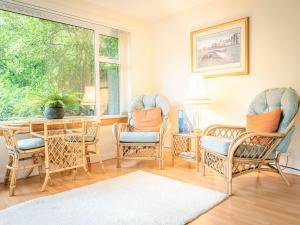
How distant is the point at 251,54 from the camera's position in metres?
3.03

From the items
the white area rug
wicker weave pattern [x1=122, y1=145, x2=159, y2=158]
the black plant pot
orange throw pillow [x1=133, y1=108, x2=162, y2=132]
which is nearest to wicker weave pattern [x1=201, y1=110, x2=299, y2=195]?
the white area rug

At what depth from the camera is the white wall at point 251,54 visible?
271 centimetres

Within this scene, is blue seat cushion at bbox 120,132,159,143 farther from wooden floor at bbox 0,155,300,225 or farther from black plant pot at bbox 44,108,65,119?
black plant pot at bbox 44,108,65,119

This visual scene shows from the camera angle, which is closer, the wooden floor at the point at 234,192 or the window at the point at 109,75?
the wooden floor at the point at 234,192

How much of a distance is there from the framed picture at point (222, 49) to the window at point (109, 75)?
130 cm

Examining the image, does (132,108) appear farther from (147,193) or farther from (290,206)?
(290,206)

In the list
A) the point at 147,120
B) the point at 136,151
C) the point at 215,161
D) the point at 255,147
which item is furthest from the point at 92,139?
the point at 255,147

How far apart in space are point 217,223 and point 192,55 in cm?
261

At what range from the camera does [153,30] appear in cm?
426

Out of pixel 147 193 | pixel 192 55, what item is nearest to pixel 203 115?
pixel 192 55

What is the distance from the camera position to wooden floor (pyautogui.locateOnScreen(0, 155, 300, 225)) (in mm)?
1743

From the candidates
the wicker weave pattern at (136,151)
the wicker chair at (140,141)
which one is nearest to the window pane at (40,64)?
the wicker chair at (140,141)

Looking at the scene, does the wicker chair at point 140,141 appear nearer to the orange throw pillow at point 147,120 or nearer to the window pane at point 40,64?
the orange throw pillow at point 147,120

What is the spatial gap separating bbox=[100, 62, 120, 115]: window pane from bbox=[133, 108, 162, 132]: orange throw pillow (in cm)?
59
